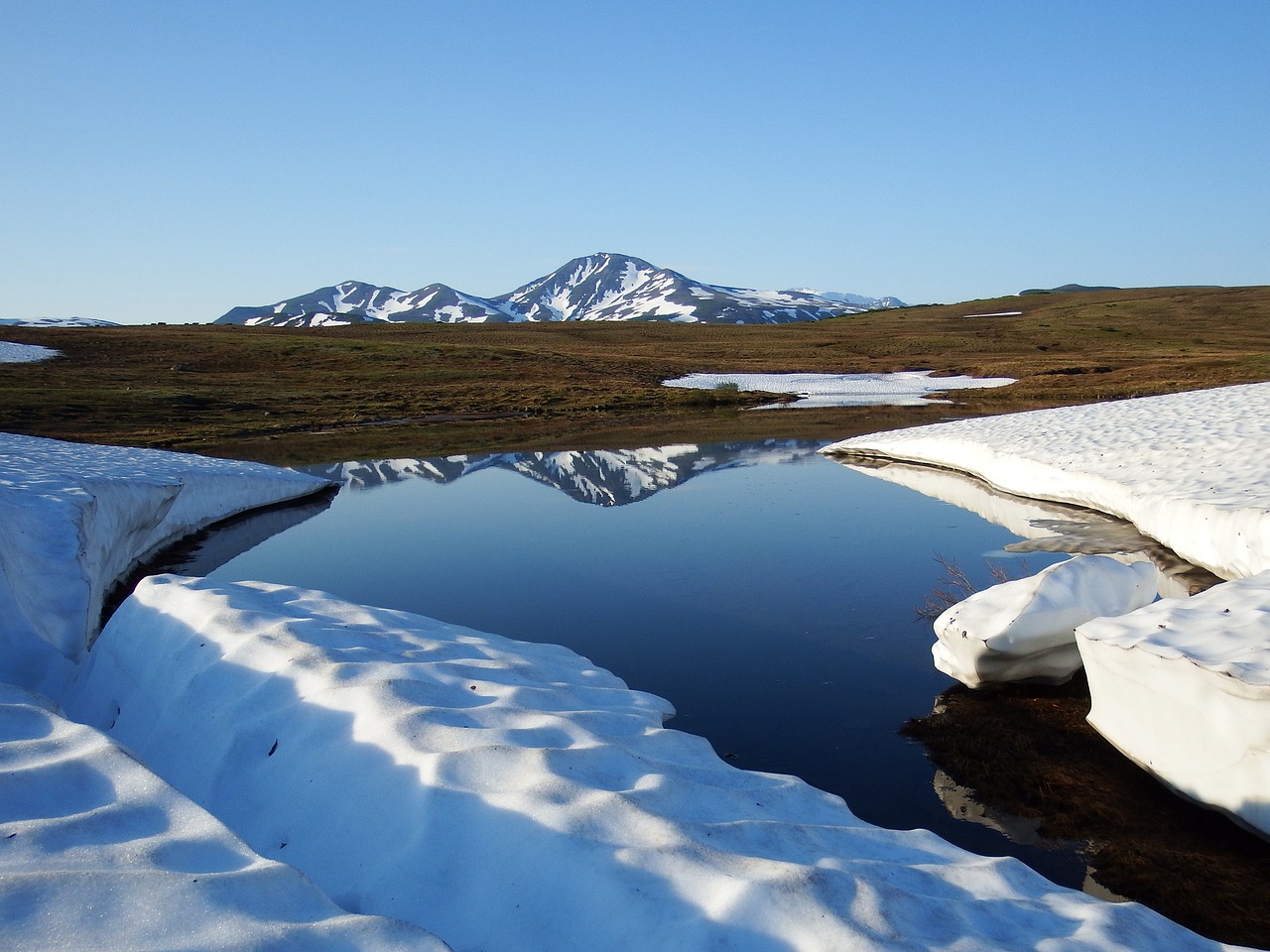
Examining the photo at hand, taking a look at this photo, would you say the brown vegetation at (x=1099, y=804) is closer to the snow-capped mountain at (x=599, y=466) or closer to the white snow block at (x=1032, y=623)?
the white snow block at (x=1032, y=623)

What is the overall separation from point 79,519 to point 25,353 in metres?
55.3

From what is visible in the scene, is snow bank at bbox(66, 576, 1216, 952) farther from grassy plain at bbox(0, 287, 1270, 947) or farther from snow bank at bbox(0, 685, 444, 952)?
grassy plain at bbox(0, 287, 1270, 947)

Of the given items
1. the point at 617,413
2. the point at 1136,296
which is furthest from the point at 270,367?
the point at 1136,296

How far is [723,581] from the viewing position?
1077cm

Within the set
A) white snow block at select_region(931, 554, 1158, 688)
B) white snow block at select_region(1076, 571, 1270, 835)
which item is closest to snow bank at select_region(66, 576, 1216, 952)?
white snow block at select_region(1076, 571, 1270, 835)

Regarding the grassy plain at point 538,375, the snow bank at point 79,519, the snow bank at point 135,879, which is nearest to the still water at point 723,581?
the snow bank at point 79,519

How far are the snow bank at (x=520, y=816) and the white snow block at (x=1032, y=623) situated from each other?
2.69 m

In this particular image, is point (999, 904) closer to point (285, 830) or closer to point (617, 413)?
point (285, 830)

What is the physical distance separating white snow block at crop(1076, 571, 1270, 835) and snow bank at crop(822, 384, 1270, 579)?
149 inches

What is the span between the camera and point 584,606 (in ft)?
32.3

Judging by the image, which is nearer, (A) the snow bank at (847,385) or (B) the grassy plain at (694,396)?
(B) the grassy plain at (694,396)

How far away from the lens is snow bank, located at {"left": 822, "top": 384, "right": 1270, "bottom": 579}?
32.1ft

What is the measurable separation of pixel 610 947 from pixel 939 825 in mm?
2786

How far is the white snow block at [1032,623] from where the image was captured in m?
6.82
